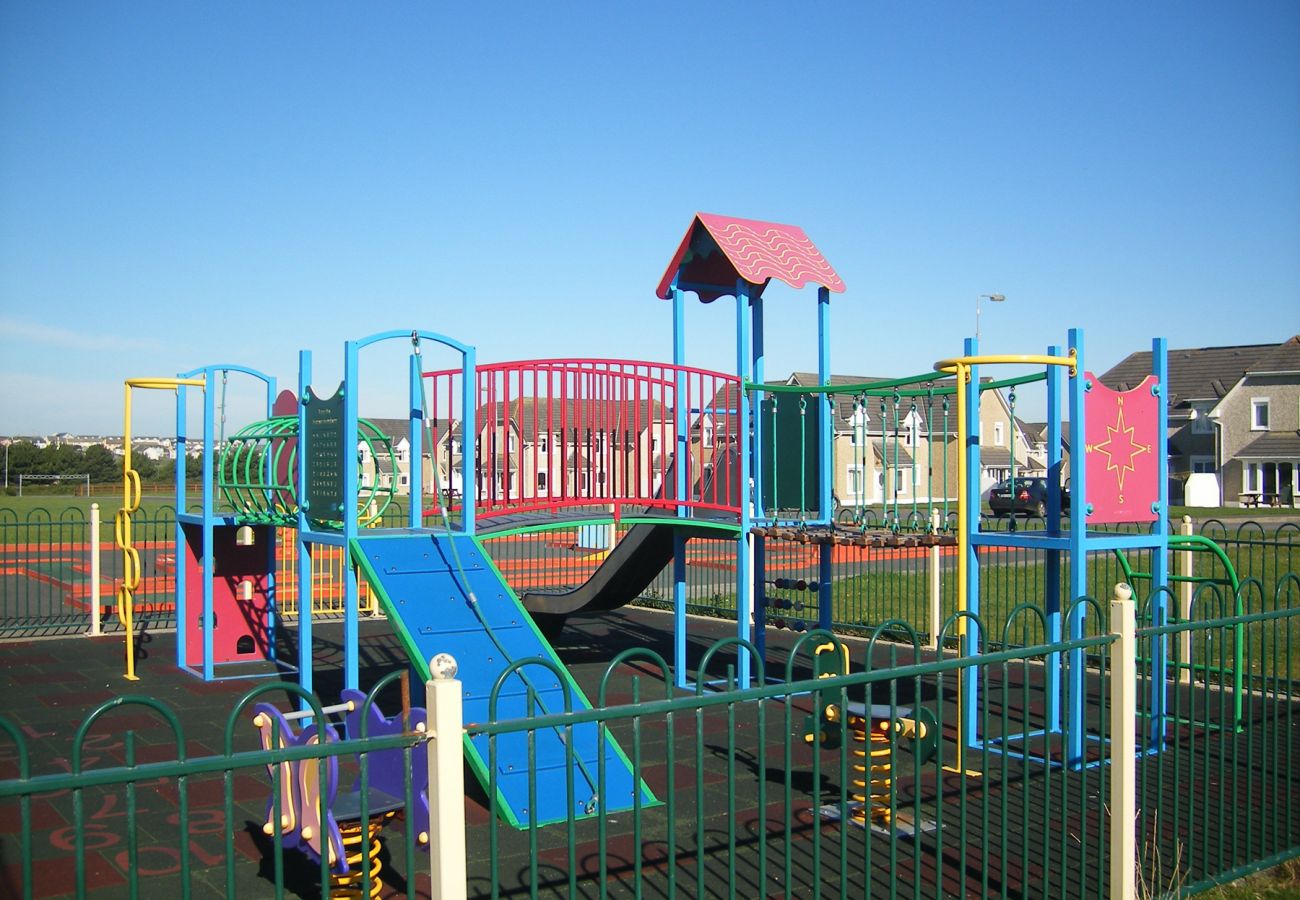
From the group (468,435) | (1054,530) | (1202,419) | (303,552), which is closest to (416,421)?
(468,435)

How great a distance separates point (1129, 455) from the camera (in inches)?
331

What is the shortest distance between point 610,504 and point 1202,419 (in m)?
53.5

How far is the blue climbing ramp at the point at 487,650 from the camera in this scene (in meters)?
6.65

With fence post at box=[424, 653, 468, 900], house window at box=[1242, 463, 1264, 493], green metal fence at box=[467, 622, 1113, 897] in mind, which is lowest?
green metal fence at box=[467, 622, 1113, 897]

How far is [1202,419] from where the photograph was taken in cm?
5644

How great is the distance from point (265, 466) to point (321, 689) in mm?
2135

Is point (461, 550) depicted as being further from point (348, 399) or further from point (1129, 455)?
point (1129, 455)

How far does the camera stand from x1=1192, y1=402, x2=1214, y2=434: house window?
5621 centimetres

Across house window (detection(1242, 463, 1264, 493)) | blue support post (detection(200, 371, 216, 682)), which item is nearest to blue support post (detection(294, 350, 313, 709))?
blue support post (detection(200, 371, 216, 682))

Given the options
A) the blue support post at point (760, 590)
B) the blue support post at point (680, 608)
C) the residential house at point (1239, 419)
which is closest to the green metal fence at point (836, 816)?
the blue support post at point (680, 608)

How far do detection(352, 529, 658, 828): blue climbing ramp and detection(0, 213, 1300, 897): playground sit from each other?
1.0 inches

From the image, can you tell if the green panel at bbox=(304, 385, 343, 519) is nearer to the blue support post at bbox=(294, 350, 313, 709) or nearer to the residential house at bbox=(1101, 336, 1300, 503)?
the blue support post at bbox=(294, 350, 313, 709)

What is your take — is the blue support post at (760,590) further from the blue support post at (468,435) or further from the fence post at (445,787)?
the fence post at (445,787)

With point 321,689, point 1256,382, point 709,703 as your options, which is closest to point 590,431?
point 321,689
